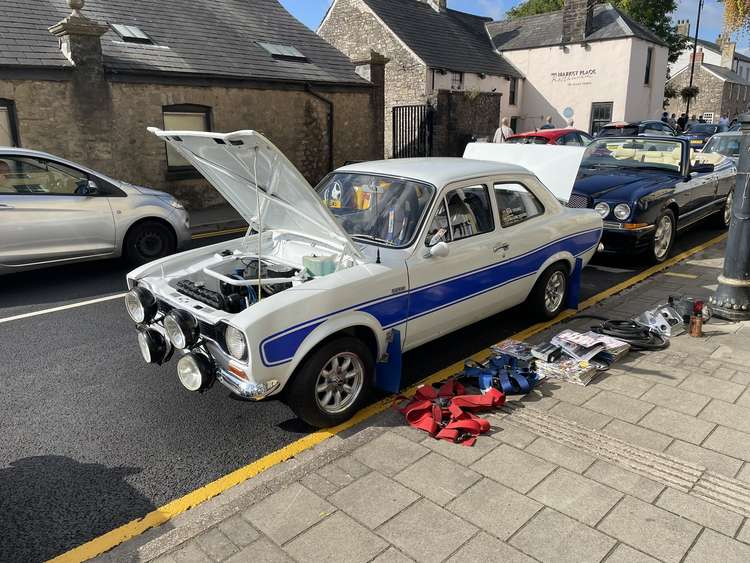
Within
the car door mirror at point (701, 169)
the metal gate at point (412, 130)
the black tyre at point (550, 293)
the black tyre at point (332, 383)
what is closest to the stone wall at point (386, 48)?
the metal gate at point (412, 130)

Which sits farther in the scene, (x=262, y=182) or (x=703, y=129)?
(x=703, y=129)

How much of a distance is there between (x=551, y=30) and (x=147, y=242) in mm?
29213

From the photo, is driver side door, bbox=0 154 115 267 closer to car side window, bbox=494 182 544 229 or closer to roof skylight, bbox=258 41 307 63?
car side window, bbox=494 182 544 229

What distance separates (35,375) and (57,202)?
132 inches

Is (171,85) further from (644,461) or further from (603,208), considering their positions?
(644,461)

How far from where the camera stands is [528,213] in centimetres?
561

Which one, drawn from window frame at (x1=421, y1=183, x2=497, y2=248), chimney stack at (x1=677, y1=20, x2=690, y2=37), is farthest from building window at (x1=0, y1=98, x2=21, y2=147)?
chimney stack at (x1=677, y1=20, x2=690, y2=37)

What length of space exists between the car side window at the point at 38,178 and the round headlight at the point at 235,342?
5265 millimetres

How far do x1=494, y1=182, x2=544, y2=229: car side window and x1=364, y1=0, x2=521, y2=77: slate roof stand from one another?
21791 millimetres

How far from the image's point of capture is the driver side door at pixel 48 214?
728 centimetres

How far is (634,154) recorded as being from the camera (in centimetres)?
931

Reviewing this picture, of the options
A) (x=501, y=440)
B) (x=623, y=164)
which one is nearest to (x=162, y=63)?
(x=623, y=164)

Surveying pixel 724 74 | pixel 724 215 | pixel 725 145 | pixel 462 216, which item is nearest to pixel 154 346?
pixel 462 216

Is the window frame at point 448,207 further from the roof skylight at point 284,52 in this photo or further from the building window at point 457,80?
the building window at point 457,80
